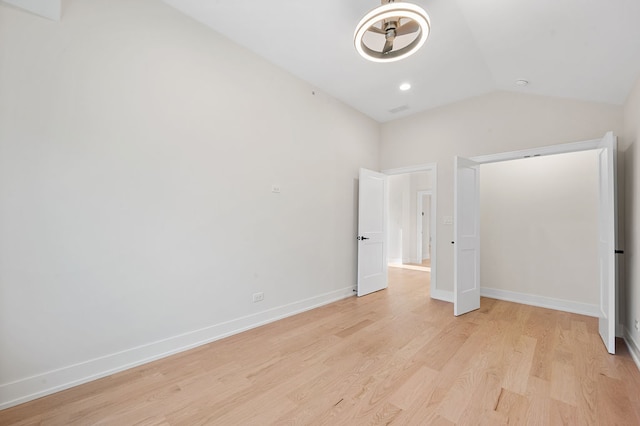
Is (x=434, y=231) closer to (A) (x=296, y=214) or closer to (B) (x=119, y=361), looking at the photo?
(A) (x=296, y=214)

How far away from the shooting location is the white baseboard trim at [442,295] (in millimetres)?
4216

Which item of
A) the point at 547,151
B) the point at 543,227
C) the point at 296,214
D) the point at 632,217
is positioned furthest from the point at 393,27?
the point at 543,227

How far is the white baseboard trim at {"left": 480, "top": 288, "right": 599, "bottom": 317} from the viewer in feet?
12.1

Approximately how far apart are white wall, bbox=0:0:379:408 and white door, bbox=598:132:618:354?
10.7 ft

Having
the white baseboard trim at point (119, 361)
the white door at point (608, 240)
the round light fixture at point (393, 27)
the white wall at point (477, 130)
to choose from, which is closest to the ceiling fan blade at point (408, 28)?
the round light fixture at point (393, 27)

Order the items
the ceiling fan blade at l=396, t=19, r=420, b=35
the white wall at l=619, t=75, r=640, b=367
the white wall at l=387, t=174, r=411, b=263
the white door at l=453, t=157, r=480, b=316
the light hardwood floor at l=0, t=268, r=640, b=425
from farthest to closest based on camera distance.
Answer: the white wall at l=387, t=174, r=411, b=263, the white door at l=453, t=157, r=480, b=316, the white wall at l=619, t=75, r=640, b=367, the ceiling fan blade at l=396, t=19, r=420, b=35, the light hardwood floor at l=0, t=268, r=640, b=425

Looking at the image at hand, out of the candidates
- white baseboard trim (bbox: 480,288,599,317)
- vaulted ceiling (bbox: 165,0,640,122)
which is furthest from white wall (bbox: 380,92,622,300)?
white baseboard trim (bbox: 480,288,599,317)

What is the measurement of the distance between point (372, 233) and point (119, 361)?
11.9 feet

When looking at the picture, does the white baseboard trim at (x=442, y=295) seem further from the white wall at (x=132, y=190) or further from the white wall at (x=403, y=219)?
the white wall at (x=403, y=219)

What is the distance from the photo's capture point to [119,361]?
7.14ft

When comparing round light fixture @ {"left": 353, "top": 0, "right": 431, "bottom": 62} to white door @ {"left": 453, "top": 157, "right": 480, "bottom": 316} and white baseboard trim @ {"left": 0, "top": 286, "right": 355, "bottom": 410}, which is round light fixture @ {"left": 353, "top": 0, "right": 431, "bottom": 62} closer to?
white door @ {"left": 453, "top": 157, "right": 480, "bottom": 316}

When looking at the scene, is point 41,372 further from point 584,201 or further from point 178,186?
point 584,201

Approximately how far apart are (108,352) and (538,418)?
3.10 m

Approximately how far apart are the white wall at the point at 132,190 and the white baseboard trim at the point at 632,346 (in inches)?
132
